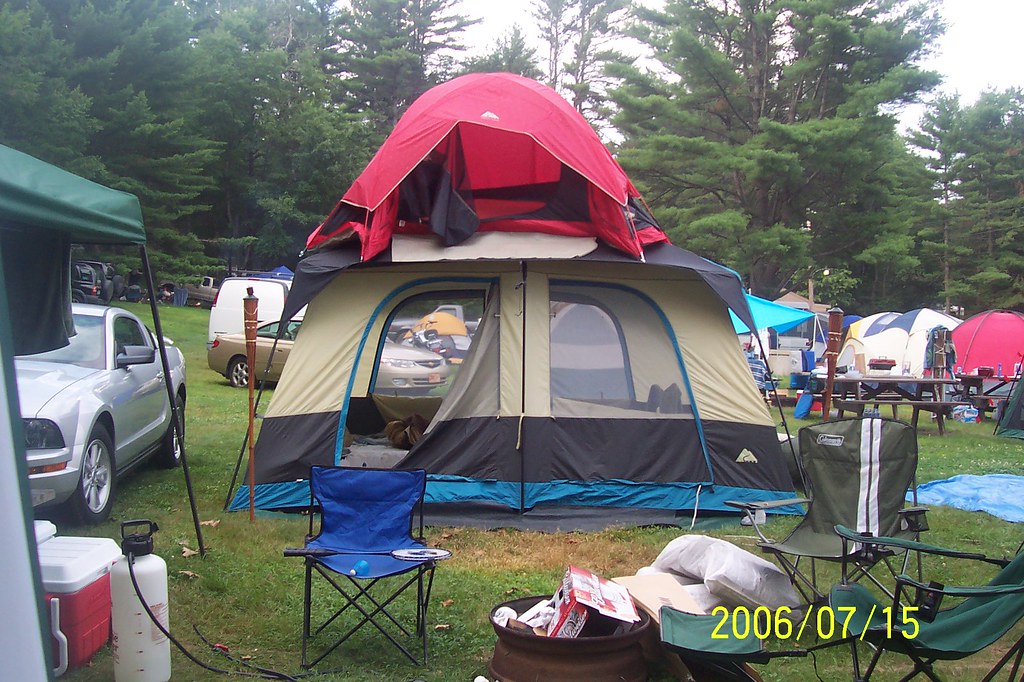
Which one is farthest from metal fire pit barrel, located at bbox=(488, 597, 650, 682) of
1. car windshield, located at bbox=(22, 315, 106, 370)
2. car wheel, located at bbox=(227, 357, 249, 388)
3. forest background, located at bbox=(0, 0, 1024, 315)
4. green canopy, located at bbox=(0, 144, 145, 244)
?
forest background, located at bbox=(0, 0, 1024, 315)

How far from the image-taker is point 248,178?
30.8m

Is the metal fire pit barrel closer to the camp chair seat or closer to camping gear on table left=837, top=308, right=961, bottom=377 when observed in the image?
the camp chair seat

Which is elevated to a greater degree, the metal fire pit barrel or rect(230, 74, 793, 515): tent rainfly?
rect(230, 74, 793, 515): tent rainfly

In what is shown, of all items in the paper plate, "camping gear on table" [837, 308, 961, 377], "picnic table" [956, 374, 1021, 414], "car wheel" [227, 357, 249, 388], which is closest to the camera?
the paper plate

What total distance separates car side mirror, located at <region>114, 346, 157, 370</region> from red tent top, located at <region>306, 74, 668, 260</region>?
1547mm

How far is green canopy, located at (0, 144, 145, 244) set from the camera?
127 inches

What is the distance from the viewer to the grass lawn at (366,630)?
3.95m

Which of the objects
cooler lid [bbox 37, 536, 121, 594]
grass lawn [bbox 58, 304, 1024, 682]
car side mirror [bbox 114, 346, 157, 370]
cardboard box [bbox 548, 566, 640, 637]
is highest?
car side mirror [bbox 114, 346, 157, 370]

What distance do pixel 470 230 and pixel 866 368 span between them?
943 centimetres

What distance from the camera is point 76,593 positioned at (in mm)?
3492

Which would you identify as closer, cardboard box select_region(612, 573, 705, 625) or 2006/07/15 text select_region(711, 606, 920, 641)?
2006/07/15 text select_region(711, 606, 920, 641)

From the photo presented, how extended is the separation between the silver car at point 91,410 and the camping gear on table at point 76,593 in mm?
1372

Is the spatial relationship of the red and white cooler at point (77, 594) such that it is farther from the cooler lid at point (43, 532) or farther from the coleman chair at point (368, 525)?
the coleman chair at point (368, 525)

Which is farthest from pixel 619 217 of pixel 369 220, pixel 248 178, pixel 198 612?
pixel 248 178
